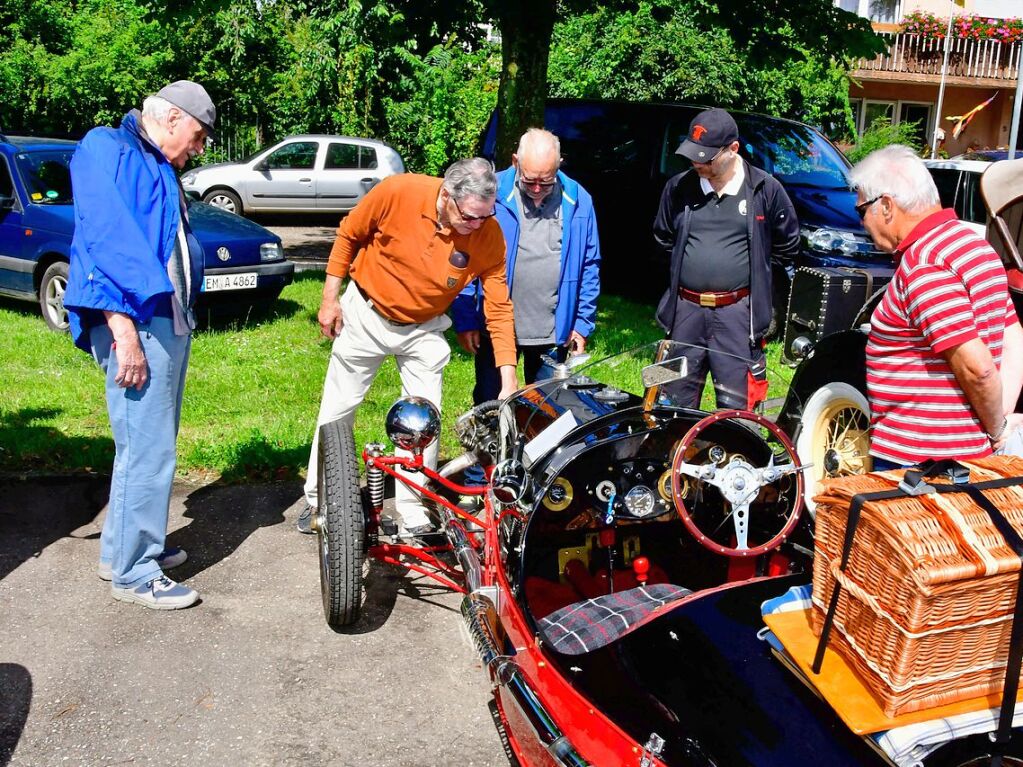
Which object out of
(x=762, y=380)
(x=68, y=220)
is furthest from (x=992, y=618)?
(x=68, y=220)

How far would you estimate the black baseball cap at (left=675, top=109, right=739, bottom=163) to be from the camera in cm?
455

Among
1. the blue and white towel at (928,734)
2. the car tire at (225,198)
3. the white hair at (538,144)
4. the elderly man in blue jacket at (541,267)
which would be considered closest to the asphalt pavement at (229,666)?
the elderly man in blue jacket at (541,267)

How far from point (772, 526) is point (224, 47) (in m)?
17.8

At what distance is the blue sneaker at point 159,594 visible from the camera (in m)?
4.09

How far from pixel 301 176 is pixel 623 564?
550 inches

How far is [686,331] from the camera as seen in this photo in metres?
4.84

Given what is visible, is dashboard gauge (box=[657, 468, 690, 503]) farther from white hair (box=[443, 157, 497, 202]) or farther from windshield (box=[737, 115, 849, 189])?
windshield (box=[737, 115, 849, 189])

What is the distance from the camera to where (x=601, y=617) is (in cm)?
303

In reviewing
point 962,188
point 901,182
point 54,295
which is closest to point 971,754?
point 901,182

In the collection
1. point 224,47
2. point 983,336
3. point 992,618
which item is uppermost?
point 224,47

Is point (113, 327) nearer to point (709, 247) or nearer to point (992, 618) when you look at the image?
point (709, 247)

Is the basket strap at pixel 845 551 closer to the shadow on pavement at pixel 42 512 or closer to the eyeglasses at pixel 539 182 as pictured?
the eyeglasses at pixel 539 182

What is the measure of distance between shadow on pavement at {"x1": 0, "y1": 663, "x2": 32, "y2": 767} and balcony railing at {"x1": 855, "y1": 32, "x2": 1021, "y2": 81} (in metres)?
27.2

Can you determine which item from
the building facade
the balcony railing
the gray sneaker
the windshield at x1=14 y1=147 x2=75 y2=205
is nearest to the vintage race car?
the gray sneaker
